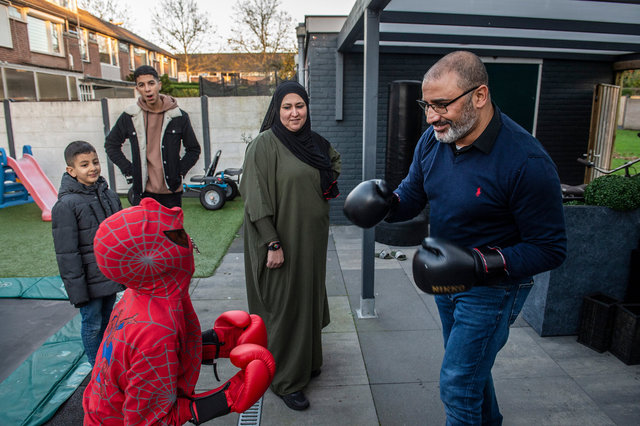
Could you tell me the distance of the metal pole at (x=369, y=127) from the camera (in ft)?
11.3

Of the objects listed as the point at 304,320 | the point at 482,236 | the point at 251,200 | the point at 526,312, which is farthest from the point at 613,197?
the point at 251,200

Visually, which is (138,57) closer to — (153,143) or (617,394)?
(153,143)

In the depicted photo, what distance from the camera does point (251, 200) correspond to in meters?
2.45

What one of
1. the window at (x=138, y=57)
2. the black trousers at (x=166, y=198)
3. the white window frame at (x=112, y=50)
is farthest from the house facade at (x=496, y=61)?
the window at (x=138, y=57)

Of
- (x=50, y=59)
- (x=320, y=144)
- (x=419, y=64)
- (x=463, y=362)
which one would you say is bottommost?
(x=463, y=362)

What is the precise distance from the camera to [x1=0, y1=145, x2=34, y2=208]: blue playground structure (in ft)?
25.4

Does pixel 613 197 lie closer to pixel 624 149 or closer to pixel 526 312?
pixel 526 312

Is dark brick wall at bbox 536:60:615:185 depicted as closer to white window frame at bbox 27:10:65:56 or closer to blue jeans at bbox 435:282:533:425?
blue jeans at bbox 435:282:533:425

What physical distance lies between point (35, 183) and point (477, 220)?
850cm

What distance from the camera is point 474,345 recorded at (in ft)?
5.77

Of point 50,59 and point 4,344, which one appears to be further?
point 50,59

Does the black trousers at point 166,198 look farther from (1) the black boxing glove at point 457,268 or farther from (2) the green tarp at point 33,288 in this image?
(1) the black boxing glove at point 457,268

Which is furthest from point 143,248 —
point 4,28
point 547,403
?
point 4,28

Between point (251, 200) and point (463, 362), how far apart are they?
141cm
